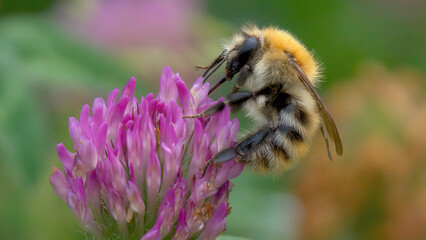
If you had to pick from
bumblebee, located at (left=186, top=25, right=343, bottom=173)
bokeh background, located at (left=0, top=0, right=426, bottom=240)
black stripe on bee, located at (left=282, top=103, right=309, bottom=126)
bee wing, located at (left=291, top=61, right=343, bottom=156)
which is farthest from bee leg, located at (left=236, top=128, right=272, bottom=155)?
bokeh background, located at (left=0, top=0, right=426, bottom=240)

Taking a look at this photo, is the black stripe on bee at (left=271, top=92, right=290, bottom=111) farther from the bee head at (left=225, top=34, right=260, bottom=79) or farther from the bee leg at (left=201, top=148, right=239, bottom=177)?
the bee leg at (left=201, top=148, right=239, bottom=177)

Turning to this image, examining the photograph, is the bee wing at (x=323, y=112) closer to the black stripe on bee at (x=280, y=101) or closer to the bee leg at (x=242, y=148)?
the black stripe on bee at (x=280, y=101)

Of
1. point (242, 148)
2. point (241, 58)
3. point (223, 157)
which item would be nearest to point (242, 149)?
point (242, 148)

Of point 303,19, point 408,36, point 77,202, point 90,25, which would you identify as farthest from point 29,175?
point 408,36

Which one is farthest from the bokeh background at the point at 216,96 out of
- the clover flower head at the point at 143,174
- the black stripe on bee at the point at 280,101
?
the black stripe on bee at the point at 280,101

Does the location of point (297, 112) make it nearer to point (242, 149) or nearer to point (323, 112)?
point (323, 112)

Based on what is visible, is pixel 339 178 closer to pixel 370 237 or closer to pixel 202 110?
pixel 370 237
